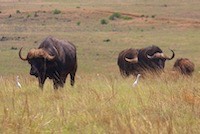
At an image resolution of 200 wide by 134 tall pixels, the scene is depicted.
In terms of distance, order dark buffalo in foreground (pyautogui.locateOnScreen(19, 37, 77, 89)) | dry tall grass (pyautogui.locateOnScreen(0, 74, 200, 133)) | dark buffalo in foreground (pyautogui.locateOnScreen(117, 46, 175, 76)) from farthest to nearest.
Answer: dark buffalo in foreground (pyautogui.locateOnScreen(117, 46, 175, 76)) < dark buffalo in foreground (pyautogui.locateOnScreen(19, 37, 77, 89)) < dry tall grass (pyautogui.locateOnScreen(0, 74, 200, 133))

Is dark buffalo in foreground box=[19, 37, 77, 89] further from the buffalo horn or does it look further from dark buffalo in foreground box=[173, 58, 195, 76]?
dark buffalo in foreground box=[173, 58, 195, 76]

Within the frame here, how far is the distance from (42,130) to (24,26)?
38387 mm

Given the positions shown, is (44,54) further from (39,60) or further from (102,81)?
(102,81)

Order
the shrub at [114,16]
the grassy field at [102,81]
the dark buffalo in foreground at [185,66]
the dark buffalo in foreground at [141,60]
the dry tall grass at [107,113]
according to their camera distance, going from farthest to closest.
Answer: the shrub at [114,16], the dark buffalo in foreground at [141,60], the dark buffalo in foreground at [185,66], the grassy field at [102,81], the dry tall grass at [107,113]

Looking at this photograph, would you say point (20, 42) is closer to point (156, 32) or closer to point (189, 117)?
point (156, 32)

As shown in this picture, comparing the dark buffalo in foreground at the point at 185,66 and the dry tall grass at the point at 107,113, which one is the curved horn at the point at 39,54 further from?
the dark buffalo in foreground at the point at 185,66

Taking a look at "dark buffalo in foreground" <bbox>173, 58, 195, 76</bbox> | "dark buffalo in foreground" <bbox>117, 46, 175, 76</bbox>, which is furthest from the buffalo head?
"dark buffalo in foreground" <bbox>117, 46, 175, 76</bbox>

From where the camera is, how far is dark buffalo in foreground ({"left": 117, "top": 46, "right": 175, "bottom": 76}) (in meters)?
19.4

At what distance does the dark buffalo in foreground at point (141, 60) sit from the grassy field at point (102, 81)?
2.32 feet

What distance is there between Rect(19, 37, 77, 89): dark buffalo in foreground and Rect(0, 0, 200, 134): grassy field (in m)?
0.30

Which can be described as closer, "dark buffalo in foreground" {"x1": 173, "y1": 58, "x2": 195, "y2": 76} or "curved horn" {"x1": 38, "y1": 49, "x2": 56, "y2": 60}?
"curved horn" {"x1": 38, "y1": 49, "x2": 56, "y2": 60}

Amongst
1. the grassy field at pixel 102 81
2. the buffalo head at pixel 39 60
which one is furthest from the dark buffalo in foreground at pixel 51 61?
the grassy field at pixel 102 81

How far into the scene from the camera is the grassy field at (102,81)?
5672 millimetres

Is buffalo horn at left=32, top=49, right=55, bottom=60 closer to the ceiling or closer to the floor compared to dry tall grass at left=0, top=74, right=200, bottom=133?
closer to the floor
